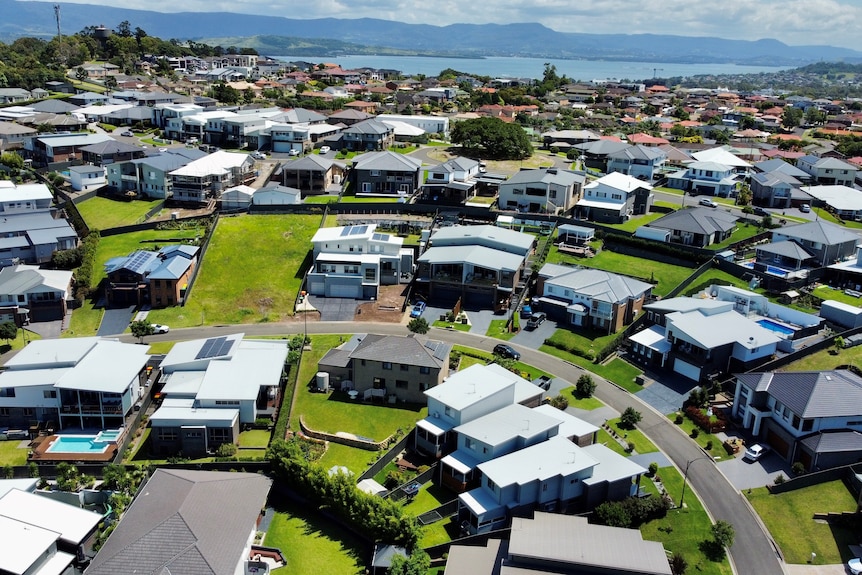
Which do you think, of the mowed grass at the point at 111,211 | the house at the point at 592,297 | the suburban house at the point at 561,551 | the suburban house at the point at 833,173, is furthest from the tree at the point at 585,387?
the suburban house at the point at 833,173

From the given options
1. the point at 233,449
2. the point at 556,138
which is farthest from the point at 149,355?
the point at 556,138

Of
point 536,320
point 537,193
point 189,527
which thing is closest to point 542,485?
point 189,527

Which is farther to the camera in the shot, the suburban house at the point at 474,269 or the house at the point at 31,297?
the suburban house at the point at 474,269

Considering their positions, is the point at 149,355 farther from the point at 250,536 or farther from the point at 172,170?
the point at 172,170

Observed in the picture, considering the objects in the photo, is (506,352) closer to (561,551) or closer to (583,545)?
(583,545)

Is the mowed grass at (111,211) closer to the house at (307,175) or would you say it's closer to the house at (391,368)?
the house at (307,175)
